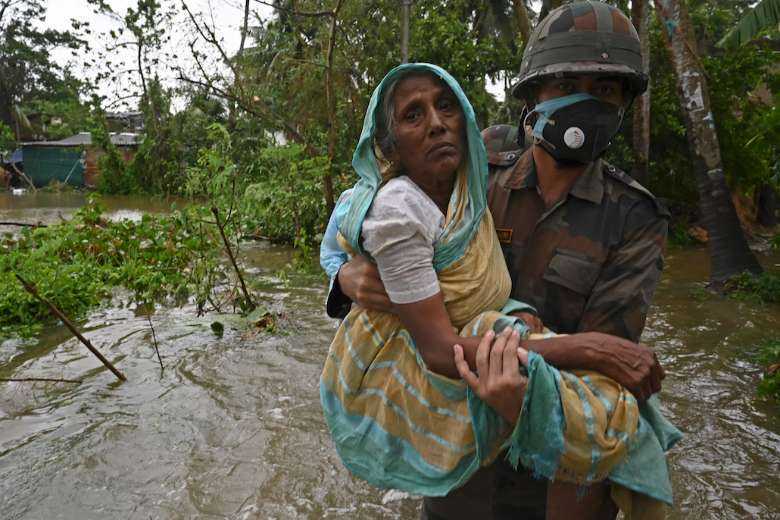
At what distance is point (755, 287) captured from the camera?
25.9 ft

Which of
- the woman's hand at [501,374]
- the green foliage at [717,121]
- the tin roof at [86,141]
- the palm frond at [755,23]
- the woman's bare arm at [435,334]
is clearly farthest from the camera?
the tin roof at [86,141]

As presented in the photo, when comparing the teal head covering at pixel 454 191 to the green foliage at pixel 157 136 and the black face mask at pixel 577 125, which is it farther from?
the green foliage at pixel 157 136

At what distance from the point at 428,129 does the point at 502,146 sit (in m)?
0.56

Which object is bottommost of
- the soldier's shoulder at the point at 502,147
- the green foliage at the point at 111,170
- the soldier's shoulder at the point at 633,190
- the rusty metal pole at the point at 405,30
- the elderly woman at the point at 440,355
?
the green foliage at the point at 111,170

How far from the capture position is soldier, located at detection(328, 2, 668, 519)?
5.57 feet

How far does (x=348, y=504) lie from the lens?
3.53 metres

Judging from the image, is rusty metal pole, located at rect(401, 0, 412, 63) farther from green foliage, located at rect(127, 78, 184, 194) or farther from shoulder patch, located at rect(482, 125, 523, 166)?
green foliage, located at rect(127, 78, 184, 194)

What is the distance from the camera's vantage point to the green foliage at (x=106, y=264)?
20.3 feet

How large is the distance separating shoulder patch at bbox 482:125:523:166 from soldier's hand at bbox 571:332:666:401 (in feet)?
2.55

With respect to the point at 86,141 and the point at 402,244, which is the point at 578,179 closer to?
the point at 402,244

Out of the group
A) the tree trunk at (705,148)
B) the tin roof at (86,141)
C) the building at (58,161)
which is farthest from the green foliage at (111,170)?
the tree trunk at (705,148)

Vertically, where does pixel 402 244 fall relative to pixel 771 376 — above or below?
above

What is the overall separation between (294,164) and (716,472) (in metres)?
6.21

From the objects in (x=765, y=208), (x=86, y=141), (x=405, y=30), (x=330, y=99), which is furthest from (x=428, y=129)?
(x=86, y=141)
